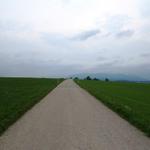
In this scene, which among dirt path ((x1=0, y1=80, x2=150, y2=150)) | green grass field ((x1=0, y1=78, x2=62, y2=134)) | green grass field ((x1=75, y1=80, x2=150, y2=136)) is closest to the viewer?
dirt path ((x1=0, y1=80, x2=150, y2=150))

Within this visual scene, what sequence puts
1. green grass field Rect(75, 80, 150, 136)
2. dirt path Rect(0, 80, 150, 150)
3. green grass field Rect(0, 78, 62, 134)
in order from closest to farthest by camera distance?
dirt path Rect(0, 80, 150, 150) → green grass field Rect(75, 80, 150, 136) → green grass field Rect(0, 78, 62, 134)

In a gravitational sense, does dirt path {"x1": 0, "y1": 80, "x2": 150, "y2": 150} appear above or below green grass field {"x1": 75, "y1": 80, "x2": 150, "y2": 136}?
below

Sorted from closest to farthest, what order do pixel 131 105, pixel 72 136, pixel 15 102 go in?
1. pixel 72 136
2. pixel 131 105
3. pixel 15 102

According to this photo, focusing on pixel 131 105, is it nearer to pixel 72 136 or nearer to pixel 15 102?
pixel 15 102

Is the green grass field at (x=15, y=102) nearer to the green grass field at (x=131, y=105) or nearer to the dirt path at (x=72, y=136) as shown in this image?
the dirt path at (x=72, y=136)

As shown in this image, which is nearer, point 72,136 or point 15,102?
point 72,136

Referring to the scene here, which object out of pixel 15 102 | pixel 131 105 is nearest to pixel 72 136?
pixel 131 105

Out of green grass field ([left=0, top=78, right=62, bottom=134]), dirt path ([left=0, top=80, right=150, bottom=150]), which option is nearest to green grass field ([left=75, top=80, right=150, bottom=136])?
dirt path ([left=0, top=80, right=150, bottom=150])

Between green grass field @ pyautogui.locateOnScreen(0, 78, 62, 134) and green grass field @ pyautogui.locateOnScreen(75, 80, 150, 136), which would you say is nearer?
green grass field @ pyautogui.locateOnScreen(75, 80, 150, 136)

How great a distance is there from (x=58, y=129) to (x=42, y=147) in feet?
7.73

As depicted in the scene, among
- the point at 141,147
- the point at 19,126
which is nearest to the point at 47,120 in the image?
the point at 19,126

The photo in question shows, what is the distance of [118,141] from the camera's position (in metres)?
7.64

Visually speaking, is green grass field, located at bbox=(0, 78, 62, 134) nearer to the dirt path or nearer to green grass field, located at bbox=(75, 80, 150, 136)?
the dirt path

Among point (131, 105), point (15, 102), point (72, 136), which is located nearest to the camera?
point (72, 136)
